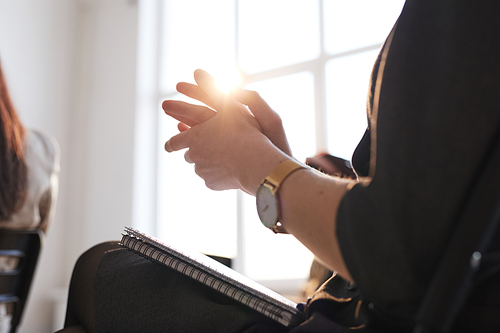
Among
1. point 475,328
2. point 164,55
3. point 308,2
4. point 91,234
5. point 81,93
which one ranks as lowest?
point 91,234

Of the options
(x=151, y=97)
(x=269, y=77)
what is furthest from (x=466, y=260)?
(x=151, y=97)

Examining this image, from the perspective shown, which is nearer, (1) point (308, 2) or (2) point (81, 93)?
(1) point (308, 2)

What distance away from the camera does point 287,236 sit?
112 inches

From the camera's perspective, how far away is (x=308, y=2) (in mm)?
3092

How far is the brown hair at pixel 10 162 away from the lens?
55.3 inches

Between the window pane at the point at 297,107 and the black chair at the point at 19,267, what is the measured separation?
1919mm

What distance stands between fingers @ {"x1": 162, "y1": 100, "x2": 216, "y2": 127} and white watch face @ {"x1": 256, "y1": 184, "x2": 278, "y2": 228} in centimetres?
30

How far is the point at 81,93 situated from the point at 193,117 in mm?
3175

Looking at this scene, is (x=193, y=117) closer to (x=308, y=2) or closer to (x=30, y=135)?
(x=30, y=135)

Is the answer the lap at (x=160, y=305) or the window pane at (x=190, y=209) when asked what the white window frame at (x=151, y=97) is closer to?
the window pane at (x=190, y=209)

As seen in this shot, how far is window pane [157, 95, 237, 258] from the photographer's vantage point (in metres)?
3.14

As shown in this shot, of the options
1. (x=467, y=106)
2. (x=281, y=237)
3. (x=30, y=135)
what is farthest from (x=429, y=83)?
(x=281, y=237)

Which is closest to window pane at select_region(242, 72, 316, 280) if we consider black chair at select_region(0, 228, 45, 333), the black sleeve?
black chair at select_region(0, 228, 45, 333)

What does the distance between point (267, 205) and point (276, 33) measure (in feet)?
9.66
